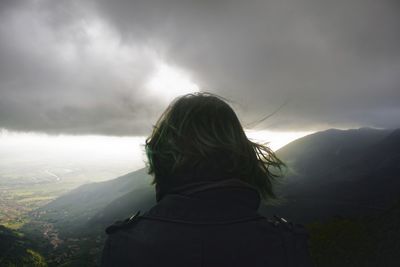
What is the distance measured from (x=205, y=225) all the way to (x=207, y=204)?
0.20 meters

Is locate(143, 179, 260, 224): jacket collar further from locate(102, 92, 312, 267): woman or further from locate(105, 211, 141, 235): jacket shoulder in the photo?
locate(105, 211, 141, 235): jacket shoulder

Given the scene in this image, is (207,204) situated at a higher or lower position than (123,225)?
higher

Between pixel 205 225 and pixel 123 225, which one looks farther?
pixel 123 225

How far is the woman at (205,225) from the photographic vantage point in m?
2.97

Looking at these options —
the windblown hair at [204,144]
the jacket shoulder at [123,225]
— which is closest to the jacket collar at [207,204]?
the jacket shoulder at [123,225]

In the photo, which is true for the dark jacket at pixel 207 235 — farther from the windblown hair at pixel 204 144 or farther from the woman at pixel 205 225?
the windblown hair at pixel 204 144

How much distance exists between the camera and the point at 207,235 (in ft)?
9.75

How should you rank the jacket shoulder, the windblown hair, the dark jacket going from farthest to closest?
the windblown hair, the jacket shoulder, the dark jacket

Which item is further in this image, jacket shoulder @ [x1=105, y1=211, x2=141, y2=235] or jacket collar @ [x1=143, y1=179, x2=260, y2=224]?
jacket shoulder @ [x1=105, y1=211, x2=141, y2=235]

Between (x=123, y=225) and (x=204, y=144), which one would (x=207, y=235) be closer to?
(x=123, y=225)

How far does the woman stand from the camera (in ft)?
9.75

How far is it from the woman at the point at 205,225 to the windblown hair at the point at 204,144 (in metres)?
0.01

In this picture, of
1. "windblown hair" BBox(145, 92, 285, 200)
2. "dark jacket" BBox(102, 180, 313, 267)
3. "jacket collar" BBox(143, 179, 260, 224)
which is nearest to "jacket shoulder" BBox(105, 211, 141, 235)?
"dark jacket" BBox(102, 180, 313, 267)

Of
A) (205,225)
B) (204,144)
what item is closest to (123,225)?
(205,225)
